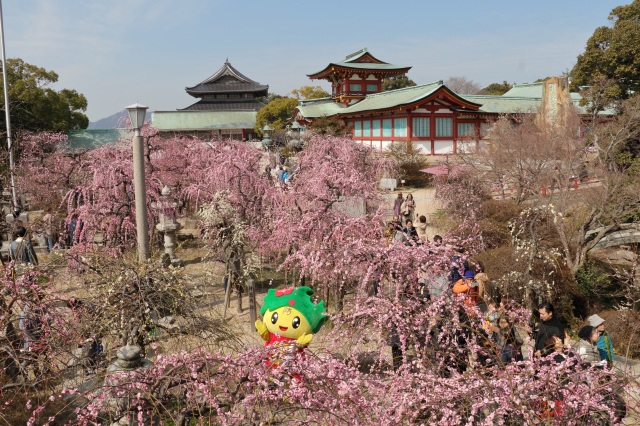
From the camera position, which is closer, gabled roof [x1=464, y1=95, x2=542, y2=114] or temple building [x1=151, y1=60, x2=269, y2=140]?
gabled roof [x1=464, y1=95, x2=542, y2=114]

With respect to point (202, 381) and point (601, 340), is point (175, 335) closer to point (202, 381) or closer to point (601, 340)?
point (202, 381)

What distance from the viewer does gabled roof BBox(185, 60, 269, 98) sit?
53594mm

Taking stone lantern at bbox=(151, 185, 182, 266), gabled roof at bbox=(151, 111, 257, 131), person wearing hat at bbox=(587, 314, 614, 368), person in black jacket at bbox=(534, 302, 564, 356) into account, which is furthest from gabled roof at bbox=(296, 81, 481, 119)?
person wearing hat at bbox=(587, 314, 614, 368)

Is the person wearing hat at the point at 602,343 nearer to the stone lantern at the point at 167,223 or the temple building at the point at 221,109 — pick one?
the stone lantern at the point at 167,223

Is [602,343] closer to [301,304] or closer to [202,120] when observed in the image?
[301,304]

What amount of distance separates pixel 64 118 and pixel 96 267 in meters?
32.6

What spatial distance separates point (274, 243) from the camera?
918 cm

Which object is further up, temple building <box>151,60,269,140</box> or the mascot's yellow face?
temple building <box>151,60,269,140</box>

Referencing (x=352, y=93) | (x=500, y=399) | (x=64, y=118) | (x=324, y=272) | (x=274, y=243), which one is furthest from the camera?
(x=352, y=93)

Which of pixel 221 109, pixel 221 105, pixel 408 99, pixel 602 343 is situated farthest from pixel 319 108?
pixel 602 343

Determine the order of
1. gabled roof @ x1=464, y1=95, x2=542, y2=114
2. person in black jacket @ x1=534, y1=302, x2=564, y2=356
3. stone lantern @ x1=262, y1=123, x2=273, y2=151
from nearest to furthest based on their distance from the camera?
1. person in black jacket @ x1=534, y1=302, x2=564, y2=356
2. stone lantern @ x1=262, y1=123, x2=273, y2=151
3. gabled roof @ x1=464, y1=95, x2=542, y2=114

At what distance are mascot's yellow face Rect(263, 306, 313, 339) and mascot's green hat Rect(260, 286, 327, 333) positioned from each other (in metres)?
0.05

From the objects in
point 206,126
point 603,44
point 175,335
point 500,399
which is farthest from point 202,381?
point 206,126

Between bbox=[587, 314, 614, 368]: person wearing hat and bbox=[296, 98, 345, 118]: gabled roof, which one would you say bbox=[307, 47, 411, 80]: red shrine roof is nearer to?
bbox=[296, 98, 345, 118]: gabled roof
